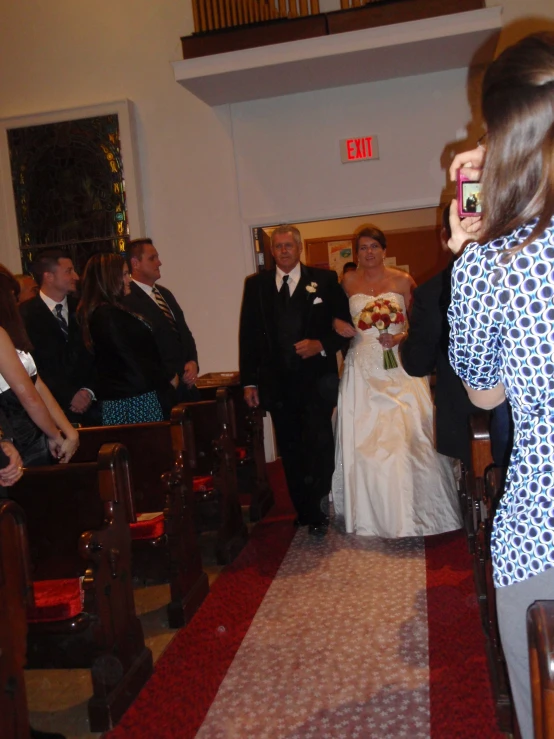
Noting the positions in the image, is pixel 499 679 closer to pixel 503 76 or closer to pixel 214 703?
pixel 214 703

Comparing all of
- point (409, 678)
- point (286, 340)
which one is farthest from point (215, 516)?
point (409, 678)

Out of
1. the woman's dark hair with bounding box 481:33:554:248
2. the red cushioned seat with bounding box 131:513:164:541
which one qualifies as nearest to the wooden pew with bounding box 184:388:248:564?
the red cushioned seat with bounding box 131:513:164:541

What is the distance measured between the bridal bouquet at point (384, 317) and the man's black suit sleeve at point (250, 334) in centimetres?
74

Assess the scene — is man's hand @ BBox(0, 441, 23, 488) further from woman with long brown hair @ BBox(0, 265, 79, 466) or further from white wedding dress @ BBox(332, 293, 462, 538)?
white wedding dress @ BBox(332, 293, 462, 538)

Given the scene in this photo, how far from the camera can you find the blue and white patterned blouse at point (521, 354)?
120cm

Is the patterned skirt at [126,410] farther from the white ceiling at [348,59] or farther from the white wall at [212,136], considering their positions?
the white ceiling at [348,59]

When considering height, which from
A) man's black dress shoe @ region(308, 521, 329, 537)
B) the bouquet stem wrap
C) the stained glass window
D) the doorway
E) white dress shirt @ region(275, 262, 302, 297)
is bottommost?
man's black dress shoe @ region(308, 521, 329, 537)

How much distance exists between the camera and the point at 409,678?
299 centimetres

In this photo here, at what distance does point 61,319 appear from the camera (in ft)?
17.2

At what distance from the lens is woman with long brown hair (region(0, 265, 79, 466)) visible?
292 centimetres

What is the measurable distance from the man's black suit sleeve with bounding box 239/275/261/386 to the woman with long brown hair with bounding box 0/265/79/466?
1.91 metres

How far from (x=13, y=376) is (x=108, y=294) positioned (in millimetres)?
1602

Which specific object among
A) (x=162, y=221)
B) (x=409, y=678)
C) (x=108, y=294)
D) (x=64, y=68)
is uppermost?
(x=64, y=68)

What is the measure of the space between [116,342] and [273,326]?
1.12 meters
